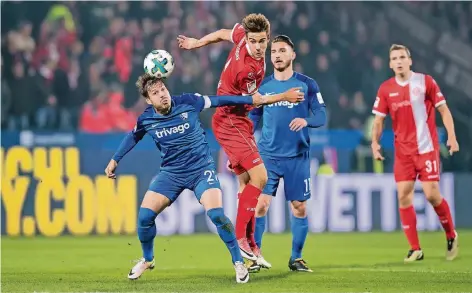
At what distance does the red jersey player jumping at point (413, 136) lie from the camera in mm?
10484

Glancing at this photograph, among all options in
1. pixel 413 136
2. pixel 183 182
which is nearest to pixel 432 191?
pixel 413 136

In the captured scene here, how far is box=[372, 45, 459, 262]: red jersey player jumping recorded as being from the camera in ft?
34.4

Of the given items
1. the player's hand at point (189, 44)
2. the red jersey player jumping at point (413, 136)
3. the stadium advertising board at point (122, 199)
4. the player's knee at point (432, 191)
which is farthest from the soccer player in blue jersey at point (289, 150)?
the stadium advertising board at point (122, 199)

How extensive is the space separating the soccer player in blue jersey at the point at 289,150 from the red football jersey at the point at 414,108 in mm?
1505

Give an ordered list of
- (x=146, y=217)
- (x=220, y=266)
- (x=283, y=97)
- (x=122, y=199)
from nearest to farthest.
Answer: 1. (x=283, y=97)
2. (x=146, y=217)
3. (x=220, y=266)
4. (x=122, y=199)

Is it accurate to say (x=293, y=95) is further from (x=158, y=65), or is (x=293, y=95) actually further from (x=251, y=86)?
(x=158, y=65)

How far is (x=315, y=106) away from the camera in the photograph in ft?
30.1

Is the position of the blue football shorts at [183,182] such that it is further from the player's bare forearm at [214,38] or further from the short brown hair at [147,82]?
the player's bare forearm at [214,38]

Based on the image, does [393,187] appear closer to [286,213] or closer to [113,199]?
[286,213]

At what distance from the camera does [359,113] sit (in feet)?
56.4

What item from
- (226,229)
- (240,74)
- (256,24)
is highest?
(256,24)

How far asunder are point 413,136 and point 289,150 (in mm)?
1801

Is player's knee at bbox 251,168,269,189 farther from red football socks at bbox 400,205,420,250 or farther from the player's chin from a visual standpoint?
red football socks at bbox 400,205,420,250

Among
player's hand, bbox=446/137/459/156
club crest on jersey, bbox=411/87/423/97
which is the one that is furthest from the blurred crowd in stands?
player's hand, bbox=446/137/459/156
